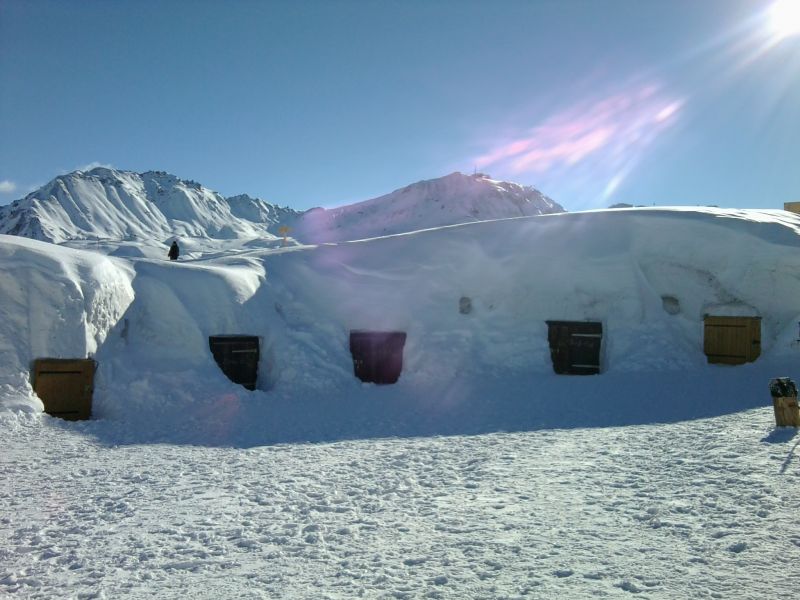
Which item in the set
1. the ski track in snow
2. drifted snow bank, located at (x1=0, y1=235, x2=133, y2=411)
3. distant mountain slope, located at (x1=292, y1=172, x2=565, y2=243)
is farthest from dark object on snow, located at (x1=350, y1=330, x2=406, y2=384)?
distant mountain slope, located at (x1=292, y1=172, x2=565, y2=243)

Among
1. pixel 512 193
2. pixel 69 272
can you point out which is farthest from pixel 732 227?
pixel 512 193

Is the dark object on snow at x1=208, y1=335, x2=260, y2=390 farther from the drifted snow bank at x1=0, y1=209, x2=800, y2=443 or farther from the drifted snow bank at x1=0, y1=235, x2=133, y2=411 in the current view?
the drifted snow bank at x1=0, y1=235, x2=133, y2=411

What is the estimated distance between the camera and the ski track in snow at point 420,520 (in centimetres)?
520

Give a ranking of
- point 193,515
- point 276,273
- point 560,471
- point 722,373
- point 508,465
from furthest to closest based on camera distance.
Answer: point 276,273
point 722,373
point 508,465
point 560,471
point 193,515

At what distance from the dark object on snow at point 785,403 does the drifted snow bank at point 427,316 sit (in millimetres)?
2768

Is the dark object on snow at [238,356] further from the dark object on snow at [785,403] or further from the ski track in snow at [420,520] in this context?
the dark object on snow at [785,403]

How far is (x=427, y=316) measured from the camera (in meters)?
20.0

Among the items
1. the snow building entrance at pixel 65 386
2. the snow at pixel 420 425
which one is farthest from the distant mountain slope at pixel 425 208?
the snow building entrance at pixel 65 386

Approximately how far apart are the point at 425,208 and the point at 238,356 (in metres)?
92.7

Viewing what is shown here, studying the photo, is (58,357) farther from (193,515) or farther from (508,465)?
(508,465)

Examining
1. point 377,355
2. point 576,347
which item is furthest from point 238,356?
point 576,347

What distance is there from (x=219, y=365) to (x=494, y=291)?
31.5ft

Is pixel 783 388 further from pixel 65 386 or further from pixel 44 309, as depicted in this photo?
pixel 44 309

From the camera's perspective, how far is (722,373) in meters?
16.5
